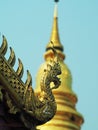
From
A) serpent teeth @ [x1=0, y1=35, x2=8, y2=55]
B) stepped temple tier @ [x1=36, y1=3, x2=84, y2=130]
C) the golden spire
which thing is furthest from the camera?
the golden spire

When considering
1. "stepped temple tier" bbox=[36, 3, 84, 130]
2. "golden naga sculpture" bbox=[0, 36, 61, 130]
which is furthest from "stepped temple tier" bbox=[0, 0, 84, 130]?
"stepped temple tier" bbox=[36, 3, 84, 130]

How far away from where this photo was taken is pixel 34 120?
15.5 ft

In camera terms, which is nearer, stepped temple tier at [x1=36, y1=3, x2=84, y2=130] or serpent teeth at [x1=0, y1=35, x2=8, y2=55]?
serpent teeth at [x1=0, y1=35, x2=8, y2=55]

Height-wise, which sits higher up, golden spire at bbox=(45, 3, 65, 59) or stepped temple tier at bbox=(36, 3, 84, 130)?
golden spire at bbox=(45, 3, 65, 59)

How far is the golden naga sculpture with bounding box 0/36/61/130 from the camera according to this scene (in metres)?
4.52

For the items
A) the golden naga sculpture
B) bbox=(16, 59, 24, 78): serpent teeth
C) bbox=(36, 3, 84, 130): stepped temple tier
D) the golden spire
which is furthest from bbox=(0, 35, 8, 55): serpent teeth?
the golden spire

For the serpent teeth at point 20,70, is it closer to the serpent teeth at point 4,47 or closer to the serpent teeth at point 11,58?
the serpent teeth at point 11,58

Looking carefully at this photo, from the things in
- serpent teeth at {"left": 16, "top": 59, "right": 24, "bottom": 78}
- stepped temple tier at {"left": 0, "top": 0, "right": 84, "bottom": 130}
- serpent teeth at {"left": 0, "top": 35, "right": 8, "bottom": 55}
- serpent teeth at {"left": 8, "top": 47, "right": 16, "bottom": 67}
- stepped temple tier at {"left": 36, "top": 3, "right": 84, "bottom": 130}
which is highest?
serpent teeth at {"left": 0, "top": 35, "right": 8, "bottom": 55}

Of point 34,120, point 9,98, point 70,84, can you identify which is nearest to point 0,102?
point 9,98

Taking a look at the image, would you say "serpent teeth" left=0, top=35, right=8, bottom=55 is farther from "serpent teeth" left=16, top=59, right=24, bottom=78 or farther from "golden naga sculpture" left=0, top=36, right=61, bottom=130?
"serpent teeth" left=16, top=59, right=24, bottom=78

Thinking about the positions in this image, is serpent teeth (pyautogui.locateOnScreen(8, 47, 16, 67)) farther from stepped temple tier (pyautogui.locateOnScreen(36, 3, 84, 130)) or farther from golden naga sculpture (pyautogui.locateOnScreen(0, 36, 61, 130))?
stepped temple tier (pyautogui.locateOnScreen(36, 3, 84, 130))

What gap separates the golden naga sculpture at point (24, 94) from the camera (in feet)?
14.8

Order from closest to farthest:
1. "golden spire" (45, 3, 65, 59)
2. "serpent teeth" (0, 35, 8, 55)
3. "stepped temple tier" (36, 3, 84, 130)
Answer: "serpent teeth" (0, 35, 8, 55), "stepped temple tier" (36, 3, 84, 130), "golden spire" (45, 3, 65, 59)

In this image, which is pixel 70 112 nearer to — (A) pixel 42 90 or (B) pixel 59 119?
(B) pixel 59 119
